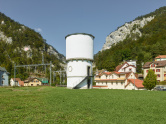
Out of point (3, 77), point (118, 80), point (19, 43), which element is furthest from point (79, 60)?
point (19, 43)

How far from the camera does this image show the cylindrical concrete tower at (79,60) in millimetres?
28125

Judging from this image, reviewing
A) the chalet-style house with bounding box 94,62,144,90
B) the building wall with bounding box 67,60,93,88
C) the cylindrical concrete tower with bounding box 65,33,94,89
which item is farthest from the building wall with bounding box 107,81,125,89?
the building wall with bounding box 67,60,93,88

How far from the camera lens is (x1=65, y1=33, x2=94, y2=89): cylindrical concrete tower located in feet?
92.3

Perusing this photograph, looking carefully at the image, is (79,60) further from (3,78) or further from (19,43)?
(19,43)

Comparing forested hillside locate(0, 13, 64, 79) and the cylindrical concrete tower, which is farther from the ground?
forested hillside locate(0, 13, 64, 79)

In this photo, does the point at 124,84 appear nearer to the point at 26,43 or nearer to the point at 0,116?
the point at 0,116

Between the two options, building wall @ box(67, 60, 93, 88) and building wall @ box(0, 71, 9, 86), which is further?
building wall @ box(0, 71, 9, 86)

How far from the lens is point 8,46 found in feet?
376

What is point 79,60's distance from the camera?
Answer: 2822cm

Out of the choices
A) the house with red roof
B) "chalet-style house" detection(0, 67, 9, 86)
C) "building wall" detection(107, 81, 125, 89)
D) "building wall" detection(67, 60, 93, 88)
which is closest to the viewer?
"building wall" detection(67, 60, 93, 88)

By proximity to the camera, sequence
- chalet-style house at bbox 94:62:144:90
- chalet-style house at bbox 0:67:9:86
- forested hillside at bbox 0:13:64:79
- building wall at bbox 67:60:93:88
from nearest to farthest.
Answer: building wall at bbox 67:60:93:88, chalet-style house at bbox 94:62:144:90, chalet-style house at bbox 0:67:9:86, forested hillside at bbox 0:13:64:79

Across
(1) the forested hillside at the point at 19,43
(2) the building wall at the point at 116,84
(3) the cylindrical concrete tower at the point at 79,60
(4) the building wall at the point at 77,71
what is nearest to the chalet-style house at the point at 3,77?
(3) the cylindrical concrete tower at the point at 79,60

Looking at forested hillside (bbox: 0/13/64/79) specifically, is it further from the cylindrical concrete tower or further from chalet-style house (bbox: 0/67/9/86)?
the cylindrical concrete tower

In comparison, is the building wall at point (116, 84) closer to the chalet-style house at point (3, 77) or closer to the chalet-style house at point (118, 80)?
the chalet-style house at point (118, 80)
